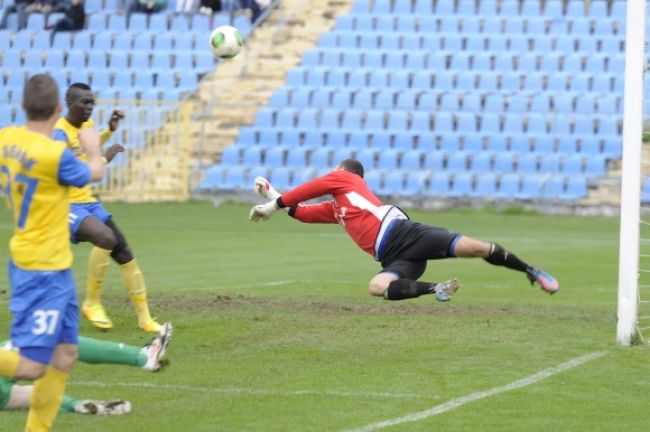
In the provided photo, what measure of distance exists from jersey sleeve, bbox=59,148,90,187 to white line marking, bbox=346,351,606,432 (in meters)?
2.30

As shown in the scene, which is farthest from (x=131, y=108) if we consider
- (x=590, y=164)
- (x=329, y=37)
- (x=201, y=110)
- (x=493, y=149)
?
(x=590, y=164)

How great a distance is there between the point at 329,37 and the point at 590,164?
29.8ft

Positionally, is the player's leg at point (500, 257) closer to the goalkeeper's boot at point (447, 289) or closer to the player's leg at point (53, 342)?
the goalkeeper's boot at point (447, 289)

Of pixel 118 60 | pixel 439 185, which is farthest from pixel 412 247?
→ pixel 118 60

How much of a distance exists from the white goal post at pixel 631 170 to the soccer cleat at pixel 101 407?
519 centimetres

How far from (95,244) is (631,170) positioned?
493cm

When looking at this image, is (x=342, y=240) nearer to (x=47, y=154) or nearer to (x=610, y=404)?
(x=610, y=404)

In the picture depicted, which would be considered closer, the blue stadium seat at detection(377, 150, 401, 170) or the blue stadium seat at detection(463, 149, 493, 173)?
the blue stadium seat at detection(463, 149, 493, 173)

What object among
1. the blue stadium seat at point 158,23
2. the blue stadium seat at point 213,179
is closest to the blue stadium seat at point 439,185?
the blue stadium seat at point 213,179

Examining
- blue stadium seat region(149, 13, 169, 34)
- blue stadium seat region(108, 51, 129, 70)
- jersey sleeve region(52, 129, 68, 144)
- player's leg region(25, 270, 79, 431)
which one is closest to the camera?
player's leg region(25, 270, 79, 431)

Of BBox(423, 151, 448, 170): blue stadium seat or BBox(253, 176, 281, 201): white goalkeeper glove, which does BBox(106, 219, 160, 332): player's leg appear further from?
BBox(423, 151, 448, 170): blue stadium seat

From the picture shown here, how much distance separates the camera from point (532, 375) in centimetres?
1051

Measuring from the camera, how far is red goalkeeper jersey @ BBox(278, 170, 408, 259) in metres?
12.2

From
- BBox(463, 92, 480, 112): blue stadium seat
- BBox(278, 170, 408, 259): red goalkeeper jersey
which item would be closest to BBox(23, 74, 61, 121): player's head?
BBox(278, 170, 408, 259): red goalkeeper jersey
